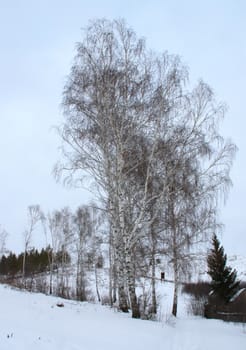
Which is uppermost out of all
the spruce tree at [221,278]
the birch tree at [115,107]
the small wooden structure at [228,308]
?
the birch tree at [115,107]

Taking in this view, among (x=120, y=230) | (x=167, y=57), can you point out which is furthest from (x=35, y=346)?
(x=167, y=57)

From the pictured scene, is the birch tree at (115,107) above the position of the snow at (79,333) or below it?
above

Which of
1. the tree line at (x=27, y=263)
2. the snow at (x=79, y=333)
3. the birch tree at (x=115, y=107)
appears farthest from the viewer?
the tree line at (x=27, y=263)

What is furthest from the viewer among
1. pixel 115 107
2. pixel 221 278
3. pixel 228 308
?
pixel 221 278

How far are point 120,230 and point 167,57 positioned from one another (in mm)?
6187

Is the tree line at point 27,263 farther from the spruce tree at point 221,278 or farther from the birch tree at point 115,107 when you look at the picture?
the birch tree at point 115,107

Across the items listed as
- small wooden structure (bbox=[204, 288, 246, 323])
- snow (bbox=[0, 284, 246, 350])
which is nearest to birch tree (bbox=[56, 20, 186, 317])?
snow (bbox=[0, 284, 246, 350])

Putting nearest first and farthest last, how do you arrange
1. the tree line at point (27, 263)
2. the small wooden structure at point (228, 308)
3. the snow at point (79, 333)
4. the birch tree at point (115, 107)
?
the snow at point (79, 333)
the birch tree at point (115, 107)
the small wooden structure at point (228, 308)
the tree line at point (27, 263)

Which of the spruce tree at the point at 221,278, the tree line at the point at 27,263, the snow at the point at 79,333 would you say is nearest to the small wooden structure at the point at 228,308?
the spruce tree at the point at 221,278

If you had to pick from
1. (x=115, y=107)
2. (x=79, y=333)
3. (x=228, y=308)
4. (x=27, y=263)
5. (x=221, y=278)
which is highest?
(x=115, y=107)

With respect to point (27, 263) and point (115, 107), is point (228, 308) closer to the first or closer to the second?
point (115, 107)

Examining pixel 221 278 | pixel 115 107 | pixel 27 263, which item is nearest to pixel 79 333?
pixel 115 107

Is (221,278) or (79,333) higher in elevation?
(79,333)

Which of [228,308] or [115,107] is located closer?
[115,107]
